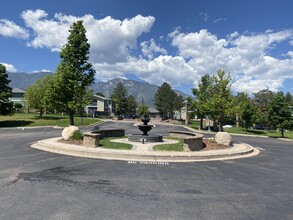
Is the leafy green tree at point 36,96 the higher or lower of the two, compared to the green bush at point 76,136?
higher

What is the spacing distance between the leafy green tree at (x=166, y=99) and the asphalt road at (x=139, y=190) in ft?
214

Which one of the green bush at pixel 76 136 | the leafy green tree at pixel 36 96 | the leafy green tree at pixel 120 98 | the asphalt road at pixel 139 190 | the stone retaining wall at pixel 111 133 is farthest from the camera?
the leafy green tree at pixel 120 98

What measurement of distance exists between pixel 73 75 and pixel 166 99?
49761 mm

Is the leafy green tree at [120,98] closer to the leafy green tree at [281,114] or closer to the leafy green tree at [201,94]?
the leafy green tree at [201,94]

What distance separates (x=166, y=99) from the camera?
3024 inches

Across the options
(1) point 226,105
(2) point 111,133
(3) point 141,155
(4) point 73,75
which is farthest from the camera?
(4) point 73,75

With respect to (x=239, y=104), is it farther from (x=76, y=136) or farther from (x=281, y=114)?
(x=76, y=136)

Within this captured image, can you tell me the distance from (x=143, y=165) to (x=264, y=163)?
634cm

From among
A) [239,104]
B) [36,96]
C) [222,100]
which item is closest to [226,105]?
[222,100]

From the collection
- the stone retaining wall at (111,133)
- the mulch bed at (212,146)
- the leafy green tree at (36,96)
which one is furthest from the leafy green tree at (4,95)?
the mulch bed at (212,146)

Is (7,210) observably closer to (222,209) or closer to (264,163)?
(222,209)

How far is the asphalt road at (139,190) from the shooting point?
560cm

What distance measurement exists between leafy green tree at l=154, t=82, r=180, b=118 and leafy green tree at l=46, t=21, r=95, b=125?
46767 millimetres

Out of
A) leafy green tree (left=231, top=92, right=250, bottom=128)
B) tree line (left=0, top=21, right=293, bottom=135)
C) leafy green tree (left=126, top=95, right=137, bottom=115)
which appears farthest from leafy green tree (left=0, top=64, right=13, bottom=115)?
leafy green tree (left=126, top=95, right=137, bottom=115)
